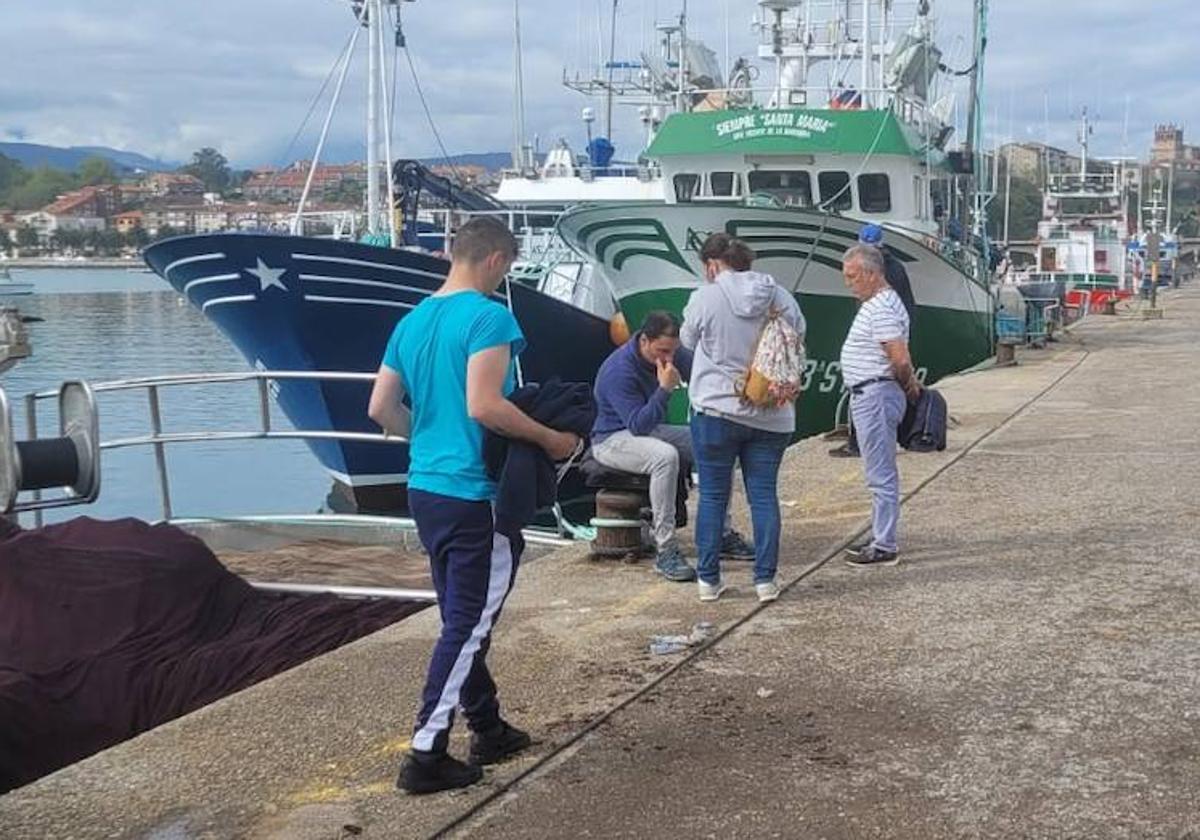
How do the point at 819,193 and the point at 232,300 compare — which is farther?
the point at 819,193

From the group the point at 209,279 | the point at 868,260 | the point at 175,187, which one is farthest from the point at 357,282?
the point at 175,187

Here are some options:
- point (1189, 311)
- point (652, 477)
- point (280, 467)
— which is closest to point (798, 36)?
point (280, 467)

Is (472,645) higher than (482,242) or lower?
lower

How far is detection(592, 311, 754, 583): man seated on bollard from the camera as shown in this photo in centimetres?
634

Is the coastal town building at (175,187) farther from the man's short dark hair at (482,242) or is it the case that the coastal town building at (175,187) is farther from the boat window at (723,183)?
the man's short dark hair at (482,242)

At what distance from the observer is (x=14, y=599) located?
23.2 ft

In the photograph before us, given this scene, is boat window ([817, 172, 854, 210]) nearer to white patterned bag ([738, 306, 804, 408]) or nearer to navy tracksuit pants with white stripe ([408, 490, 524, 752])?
white patterned bag ([738, 306, 804, 408])

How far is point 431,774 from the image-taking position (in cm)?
387

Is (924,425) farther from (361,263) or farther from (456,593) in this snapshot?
(361,263)

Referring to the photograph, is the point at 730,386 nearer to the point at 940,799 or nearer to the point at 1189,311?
the point at 940,799

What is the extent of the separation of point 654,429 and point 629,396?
0.21m

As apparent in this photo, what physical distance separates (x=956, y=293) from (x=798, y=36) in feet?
18.0

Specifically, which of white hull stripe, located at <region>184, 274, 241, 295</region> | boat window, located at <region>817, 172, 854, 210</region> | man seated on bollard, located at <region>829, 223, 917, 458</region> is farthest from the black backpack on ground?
boat window, located at <region>817, 172, 854, 210</region>

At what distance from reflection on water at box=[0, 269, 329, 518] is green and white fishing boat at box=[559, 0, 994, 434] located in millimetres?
5099
